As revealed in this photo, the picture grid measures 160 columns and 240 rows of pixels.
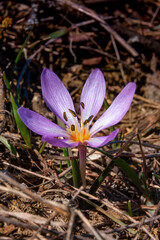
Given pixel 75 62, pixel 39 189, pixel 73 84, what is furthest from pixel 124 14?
pixel 39 189

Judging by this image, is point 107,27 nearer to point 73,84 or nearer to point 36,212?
point 73,84

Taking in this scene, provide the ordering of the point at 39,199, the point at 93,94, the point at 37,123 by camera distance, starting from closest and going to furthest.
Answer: the point at 39,199, the point at 37,123, the point at 93,94

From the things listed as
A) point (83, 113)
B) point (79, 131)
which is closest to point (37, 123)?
point (79, 131)

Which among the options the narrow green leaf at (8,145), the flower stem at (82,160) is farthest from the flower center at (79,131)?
the narrow green leaf at (8,145)

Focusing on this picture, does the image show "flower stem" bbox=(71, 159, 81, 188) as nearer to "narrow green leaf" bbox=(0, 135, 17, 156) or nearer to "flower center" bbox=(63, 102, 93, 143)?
"flower center" bbox=(63, 102, 93, 143)

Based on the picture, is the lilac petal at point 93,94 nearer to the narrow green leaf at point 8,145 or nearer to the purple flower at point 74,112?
the purple flower at point 74,112

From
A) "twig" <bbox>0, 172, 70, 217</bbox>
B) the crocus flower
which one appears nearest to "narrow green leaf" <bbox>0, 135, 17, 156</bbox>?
the crocus flower

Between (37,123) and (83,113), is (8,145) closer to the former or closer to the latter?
(37,123)
